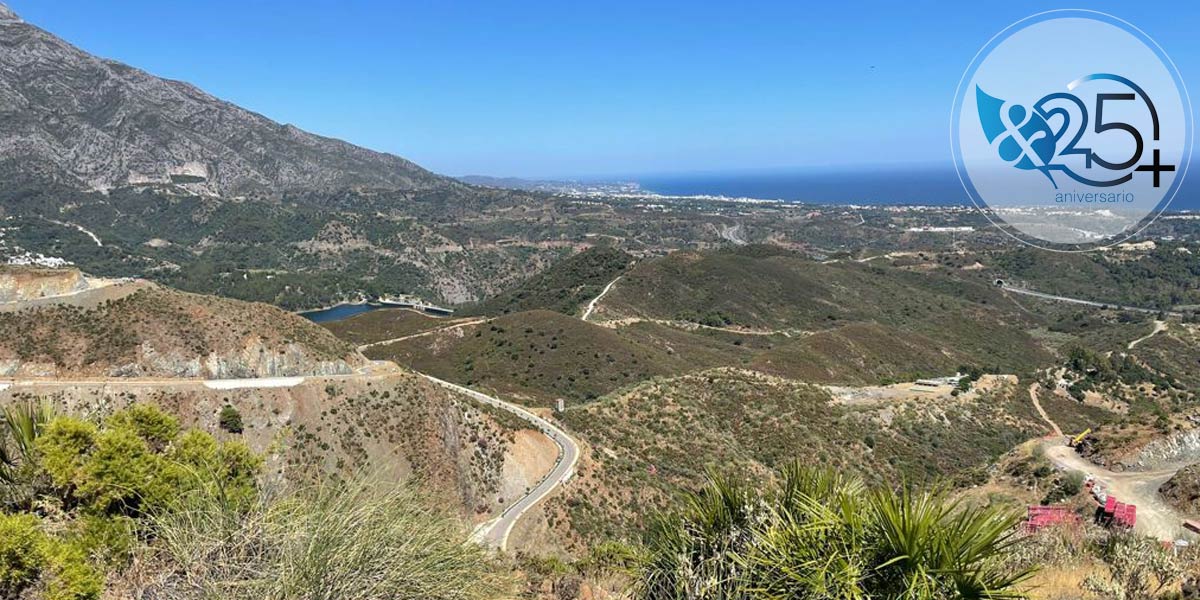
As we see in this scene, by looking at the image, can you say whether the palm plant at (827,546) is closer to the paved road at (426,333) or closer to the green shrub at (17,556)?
the green shrub at (17,556)

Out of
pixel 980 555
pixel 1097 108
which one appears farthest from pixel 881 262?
pixel 980 555

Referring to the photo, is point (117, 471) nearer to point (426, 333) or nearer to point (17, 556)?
point (17, 556)

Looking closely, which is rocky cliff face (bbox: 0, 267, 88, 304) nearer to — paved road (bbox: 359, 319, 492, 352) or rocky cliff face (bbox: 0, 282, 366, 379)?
rocky cliff face (bbox: 0, 282, 366, 379)

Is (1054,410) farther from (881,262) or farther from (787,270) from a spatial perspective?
(881,262)

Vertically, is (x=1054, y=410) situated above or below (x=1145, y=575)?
below

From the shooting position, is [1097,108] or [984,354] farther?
[984,354]

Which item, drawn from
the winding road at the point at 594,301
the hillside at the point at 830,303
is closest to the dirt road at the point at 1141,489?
the hillside at the point at 830,303

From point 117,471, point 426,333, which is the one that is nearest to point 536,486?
point 117,471
